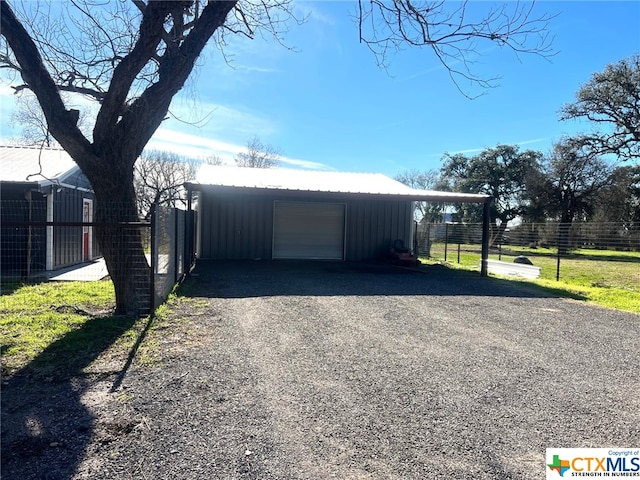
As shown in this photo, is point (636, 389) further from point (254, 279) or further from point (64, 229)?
point (64, 229)

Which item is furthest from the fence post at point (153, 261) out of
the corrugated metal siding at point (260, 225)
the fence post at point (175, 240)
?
the corrugated metal siding at point (260, 225)

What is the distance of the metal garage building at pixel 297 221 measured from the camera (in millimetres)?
13141

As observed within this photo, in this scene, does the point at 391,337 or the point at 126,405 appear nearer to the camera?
the point at 126,405

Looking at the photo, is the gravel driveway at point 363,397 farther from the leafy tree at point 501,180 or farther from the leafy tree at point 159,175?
the leafy tree at point 501,180

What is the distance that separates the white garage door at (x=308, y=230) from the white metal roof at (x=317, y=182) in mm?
902

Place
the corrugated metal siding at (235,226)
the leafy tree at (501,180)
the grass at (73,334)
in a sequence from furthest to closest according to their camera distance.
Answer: the leafy tree at (501,180) < the corrugated metal siding at (235,226) < the grass at (73,334)

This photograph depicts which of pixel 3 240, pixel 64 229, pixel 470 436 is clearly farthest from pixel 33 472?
pixel 64 229

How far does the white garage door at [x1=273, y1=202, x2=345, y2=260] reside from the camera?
13859 millimetres

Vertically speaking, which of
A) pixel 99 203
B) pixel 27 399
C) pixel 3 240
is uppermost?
pixel 99 203

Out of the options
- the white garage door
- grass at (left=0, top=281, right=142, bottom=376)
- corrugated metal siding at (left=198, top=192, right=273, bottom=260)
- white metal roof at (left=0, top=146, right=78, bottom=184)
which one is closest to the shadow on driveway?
corrugated metal siding at (left=198, top=192, right=273, bottom=260)

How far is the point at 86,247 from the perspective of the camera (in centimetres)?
1229

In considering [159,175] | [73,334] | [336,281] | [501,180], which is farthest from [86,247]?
[501,180]

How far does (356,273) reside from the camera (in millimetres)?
11031

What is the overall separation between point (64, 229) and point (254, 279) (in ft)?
17.0
